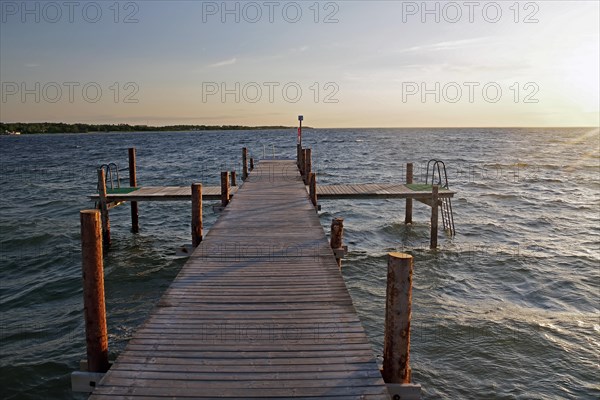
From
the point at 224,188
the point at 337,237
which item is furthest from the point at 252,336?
the point at 224,188

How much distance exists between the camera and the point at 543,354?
895 cm

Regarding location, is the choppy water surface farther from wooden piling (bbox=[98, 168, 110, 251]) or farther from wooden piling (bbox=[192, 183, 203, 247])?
wooden piling (bbox=[192, 183, 203, 247])

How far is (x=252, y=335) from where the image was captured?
5.26 metres

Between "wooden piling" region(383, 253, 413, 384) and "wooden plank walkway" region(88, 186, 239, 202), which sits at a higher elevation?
"wooden plank walkway" region(88, 186, 239, 202)

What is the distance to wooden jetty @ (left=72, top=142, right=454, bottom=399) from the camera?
14.1 feet

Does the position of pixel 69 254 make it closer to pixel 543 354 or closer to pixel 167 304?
pixel 167 304

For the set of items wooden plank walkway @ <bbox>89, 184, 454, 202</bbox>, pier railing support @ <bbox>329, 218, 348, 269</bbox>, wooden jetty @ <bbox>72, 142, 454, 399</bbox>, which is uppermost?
wooden plank walkway @ <bbox>89, 184, 454, 202</bbox>

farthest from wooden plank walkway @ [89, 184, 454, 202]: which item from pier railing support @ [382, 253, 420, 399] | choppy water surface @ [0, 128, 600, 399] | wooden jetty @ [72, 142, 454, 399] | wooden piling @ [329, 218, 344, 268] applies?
pier railing support @ [382, 253, 420, 399]

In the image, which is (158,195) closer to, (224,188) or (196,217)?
(224,188)

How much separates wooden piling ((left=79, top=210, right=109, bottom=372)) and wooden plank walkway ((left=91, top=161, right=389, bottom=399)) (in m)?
0.52

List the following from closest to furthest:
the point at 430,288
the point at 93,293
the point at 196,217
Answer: the point at 93,293 < the point at 196,217 < the point at 430,288

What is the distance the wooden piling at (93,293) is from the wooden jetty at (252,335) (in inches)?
0.5

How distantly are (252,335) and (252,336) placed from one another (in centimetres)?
2

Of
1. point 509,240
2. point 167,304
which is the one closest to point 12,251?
point 167,304
